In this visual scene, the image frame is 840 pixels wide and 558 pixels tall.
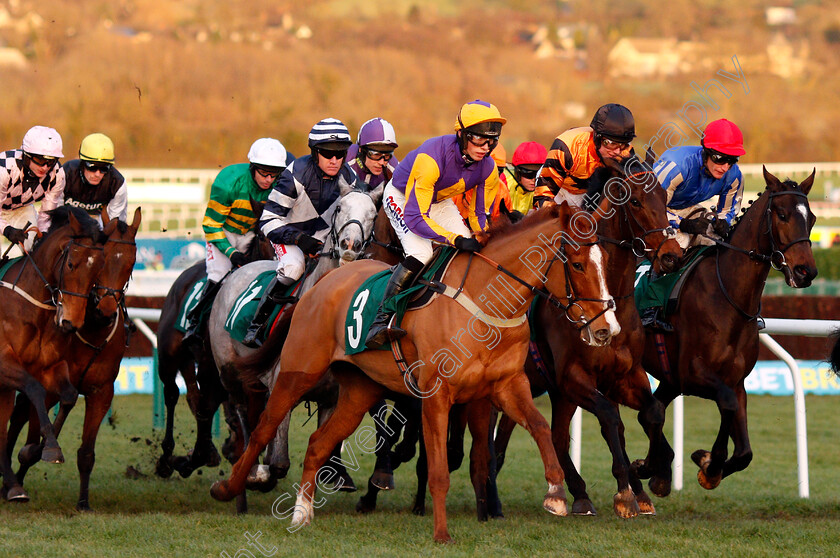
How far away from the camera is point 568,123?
3853cm

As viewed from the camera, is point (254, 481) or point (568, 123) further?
point (568, 123)

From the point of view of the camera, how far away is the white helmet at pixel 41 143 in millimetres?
6684

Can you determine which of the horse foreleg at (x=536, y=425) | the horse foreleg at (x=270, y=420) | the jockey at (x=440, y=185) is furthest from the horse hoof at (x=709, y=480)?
the horse foreleg at (x=270, y=420)

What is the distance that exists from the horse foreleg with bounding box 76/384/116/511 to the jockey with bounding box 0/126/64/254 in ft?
3.48

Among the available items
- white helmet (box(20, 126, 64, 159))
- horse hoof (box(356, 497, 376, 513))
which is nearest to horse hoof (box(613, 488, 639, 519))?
horse hoof (box(356, 497, 376, 513))

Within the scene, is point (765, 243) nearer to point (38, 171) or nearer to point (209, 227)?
point (209, 227)

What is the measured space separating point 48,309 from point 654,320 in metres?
3.56

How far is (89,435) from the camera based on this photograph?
6.52 metres

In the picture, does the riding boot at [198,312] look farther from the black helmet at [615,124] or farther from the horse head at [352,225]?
the black helmet at [615,124]

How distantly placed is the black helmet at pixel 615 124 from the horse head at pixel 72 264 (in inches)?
116

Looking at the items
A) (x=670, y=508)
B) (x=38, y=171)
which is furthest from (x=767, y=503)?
(x=38, y=171)

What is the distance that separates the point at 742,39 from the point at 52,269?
40132 mm

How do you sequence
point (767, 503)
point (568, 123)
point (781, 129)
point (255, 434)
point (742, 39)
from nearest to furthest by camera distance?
point (255, 434) < point (767, 503) < point (781, 129) < point (568, 123) < point (742, 39)

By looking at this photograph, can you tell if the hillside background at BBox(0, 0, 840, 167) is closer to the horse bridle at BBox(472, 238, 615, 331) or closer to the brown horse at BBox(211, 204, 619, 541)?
the brown horse at BBox(211, 204, 619, 541)
